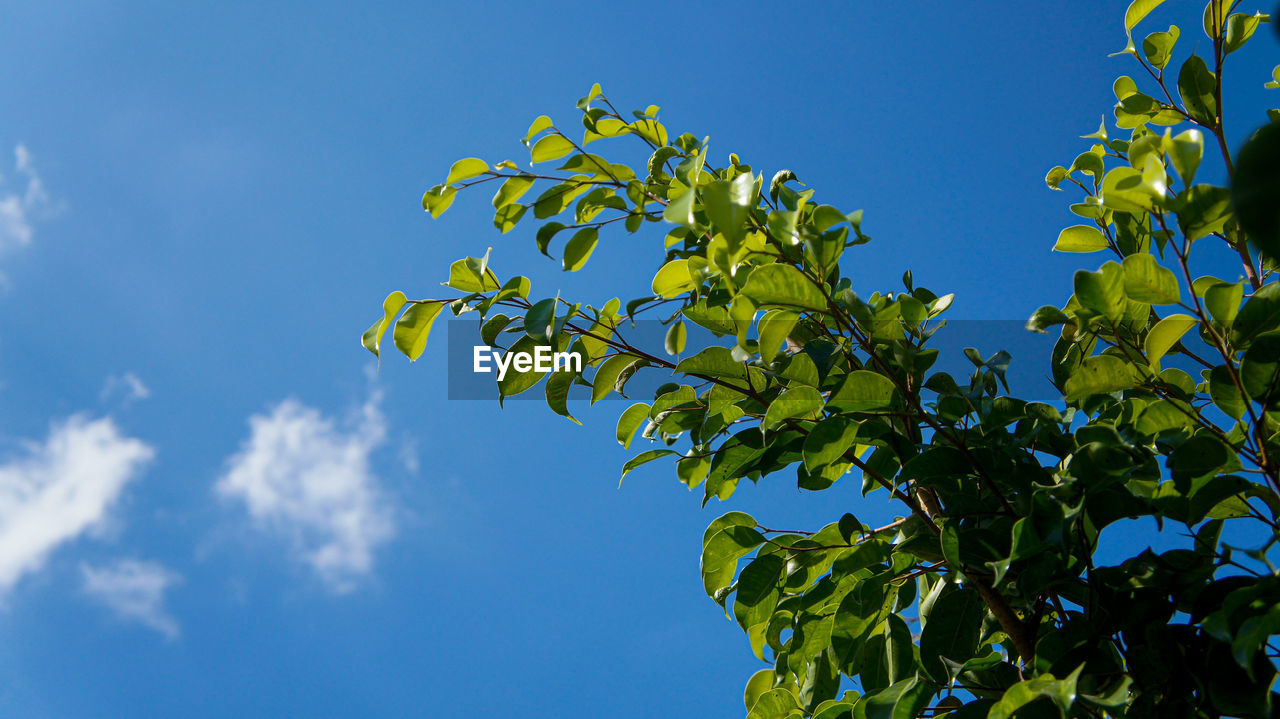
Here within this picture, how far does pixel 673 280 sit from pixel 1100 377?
0.61 metres

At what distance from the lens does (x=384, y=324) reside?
1.23 metres

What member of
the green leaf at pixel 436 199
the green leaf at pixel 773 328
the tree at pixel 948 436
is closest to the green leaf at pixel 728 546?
the tree at pixel 948 436

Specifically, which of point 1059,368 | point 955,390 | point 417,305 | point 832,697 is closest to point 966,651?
point 832,697

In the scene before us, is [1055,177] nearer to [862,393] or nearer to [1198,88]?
[1198,88]

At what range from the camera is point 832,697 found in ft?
4.48

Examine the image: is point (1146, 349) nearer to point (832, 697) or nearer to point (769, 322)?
point (769, 322)

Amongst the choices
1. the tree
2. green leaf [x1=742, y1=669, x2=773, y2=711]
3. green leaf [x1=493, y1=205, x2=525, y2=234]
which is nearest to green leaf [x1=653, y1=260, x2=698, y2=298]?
the tree

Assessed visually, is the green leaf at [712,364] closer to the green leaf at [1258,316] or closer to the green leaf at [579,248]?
the green leaf at [579,248]

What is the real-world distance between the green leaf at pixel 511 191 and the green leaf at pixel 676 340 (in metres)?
0.42

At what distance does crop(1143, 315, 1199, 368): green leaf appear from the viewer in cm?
104

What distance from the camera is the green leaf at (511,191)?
1364 mm

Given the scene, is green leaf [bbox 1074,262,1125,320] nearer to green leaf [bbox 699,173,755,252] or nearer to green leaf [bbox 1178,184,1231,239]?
green leaf [bbox 1178,184,1231,239]

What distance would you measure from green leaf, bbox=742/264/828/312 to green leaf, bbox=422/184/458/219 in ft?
2.07

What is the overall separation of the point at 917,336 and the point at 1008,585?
1.24ft
